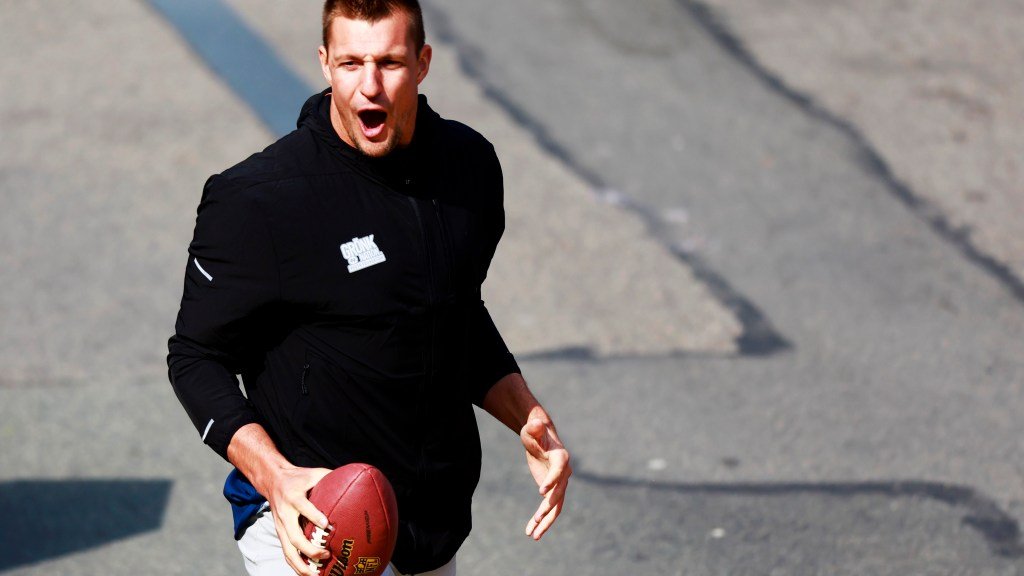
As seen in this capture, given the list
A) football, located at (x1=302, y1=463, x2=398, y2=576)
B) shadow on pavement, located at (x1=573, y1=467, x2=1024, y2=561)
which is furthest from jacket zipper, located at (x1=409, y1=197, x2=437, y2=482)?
shadow on pavement, located at (x1=573, y1=467, x2=1024, y2=561)

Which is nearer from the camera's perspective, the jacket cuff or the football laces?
the football laces

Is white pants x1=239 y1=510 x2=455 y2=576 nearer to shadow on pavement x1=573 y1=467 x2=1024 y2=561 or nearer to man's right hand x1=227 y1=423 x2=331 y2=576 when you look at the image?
man's right hand x1=227 y1=423 x2=331 y2=576

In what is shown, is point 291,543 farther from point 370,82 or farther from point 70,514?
point 70,514

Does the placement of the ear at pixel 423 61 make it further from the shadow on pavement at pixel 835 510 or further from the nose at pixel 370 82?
the shadow on pavement at pixel 835 510

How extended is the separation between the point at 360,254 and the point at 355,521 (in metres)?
0.66

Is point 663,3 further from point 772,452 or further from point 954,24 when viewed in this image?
point 772,452

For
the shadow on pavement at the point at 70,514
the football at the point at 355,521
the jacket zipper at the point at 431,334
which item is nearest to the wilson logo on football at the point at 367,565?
the football at the point at 355,521

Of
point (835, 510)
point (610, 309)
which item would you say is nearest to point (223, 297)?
point (835, 510)

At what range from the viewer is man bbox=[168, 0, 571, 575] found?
10.5 feet

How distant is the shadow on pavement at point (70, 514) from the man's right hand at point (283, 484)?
273 cm

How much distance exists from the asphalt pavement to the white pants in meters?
2.01

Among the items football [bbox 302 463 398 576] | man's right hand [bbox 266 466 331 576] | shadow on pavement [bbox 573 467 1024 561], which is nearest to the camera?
man's right hand [bbox 266 466 331 576]

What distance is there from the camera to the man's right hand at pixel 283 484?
9.57 ft

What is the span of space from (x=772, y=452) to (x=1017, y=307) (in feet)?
8.02
